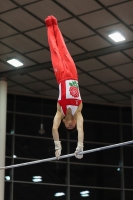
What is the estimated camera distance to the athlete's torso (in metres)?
10.4

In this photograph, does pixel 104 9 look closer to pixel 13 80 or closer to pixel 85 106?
pixel 13 80

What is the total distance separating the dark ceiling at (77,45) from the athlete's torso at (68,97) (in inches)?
163

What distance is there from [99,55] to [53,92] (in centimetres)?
423

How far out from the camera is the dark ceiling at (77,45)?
1429 cm

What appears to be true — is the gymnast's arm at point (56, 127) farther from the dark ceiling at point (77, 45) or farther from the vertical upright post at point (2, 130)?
the vertical upright post at point (2, 130)

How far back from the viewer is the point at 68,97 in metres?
10.5

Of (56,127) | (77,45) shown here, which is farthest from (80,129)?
(77,45)

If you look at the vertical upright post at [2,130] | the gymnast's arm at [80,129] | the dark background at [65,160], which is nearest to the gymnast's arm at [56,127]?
the gymnast's arm at [80,129]

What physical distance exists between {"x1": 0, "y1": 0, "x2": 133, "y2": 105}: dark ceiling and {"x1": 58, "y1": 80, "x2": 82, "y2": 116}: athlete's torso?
13.6 feet

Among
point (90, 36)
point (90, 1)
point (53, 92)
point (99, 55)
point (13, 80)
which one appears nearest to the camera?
point (90, 1)

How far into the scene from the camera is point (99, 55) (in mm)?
16922

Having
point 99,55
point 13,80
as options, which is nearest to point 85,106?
point 13,80

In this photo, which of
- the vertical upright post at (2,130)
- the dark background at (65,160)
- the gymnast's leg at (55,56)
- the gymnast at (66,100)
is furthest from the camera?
the dark background at (65,160)

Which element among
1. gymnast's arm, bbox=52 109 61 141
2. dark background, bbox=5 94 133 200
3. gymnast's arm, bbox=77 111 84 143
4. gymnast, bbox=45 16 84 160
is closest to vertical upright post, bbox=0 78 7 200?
dark background, bbox=5 94 133 200
